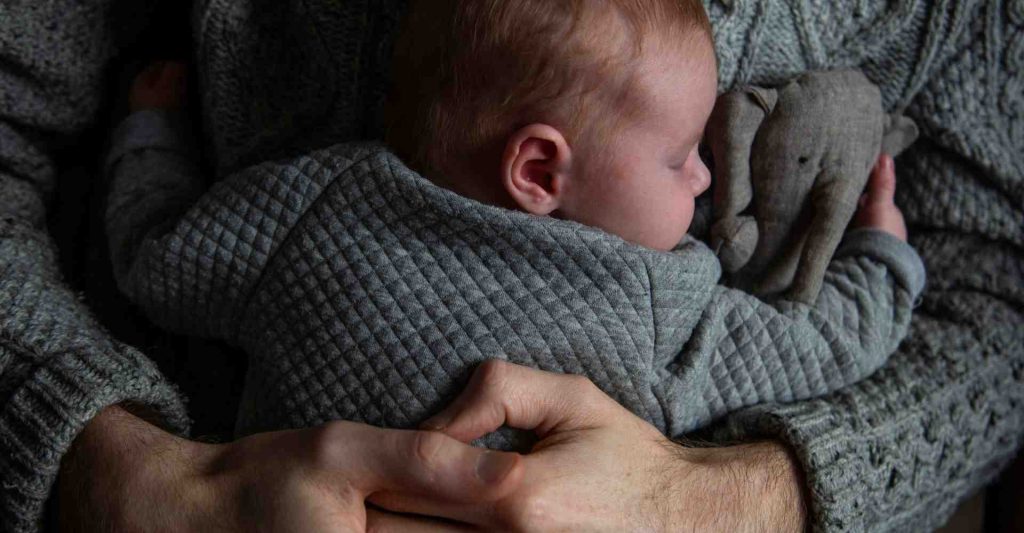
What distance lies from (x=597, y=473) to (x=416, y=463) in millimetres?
191

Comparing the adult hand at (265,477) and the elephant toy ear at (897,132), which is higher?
the elephant toy ear at (897,132)

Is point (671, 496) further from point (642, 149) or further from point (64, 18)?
point (64, 18)

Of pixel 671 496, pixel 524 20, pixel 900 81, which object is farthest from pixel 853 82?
pixel 671 496

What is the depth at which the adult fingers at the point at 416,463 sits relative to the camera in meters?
0.84

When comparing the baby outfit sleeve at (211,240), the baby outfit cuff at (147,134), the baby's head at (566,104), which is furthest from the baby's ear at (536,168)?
the baby outfit cuff at (147,134)

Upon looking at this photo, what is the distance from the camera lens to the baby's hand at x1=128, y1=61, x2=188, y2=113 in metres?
1.30

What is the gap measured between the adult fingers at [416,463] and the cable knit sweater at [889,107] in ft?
0.95

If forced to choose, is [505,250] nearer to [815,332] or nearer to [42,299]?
[815,332]

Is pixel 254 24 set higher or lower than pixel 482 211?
higher

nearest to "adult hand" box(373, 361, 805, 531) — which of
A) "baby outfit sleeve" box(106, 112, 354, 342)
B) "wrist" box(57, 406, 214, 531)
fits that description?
"wrist" box(57, 406, 214, 531)

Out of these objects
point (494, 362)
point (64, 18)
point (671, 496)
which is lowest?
point (671, 496)

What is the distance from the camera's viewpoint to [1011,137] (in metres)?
1.18

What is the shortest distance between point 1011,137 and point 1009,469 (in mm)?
585

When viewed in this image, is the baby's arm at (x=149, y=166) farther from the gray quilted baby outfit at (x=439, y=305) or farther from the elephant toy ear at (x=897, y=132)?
the elephant toy ear at (x=897, y=132)
